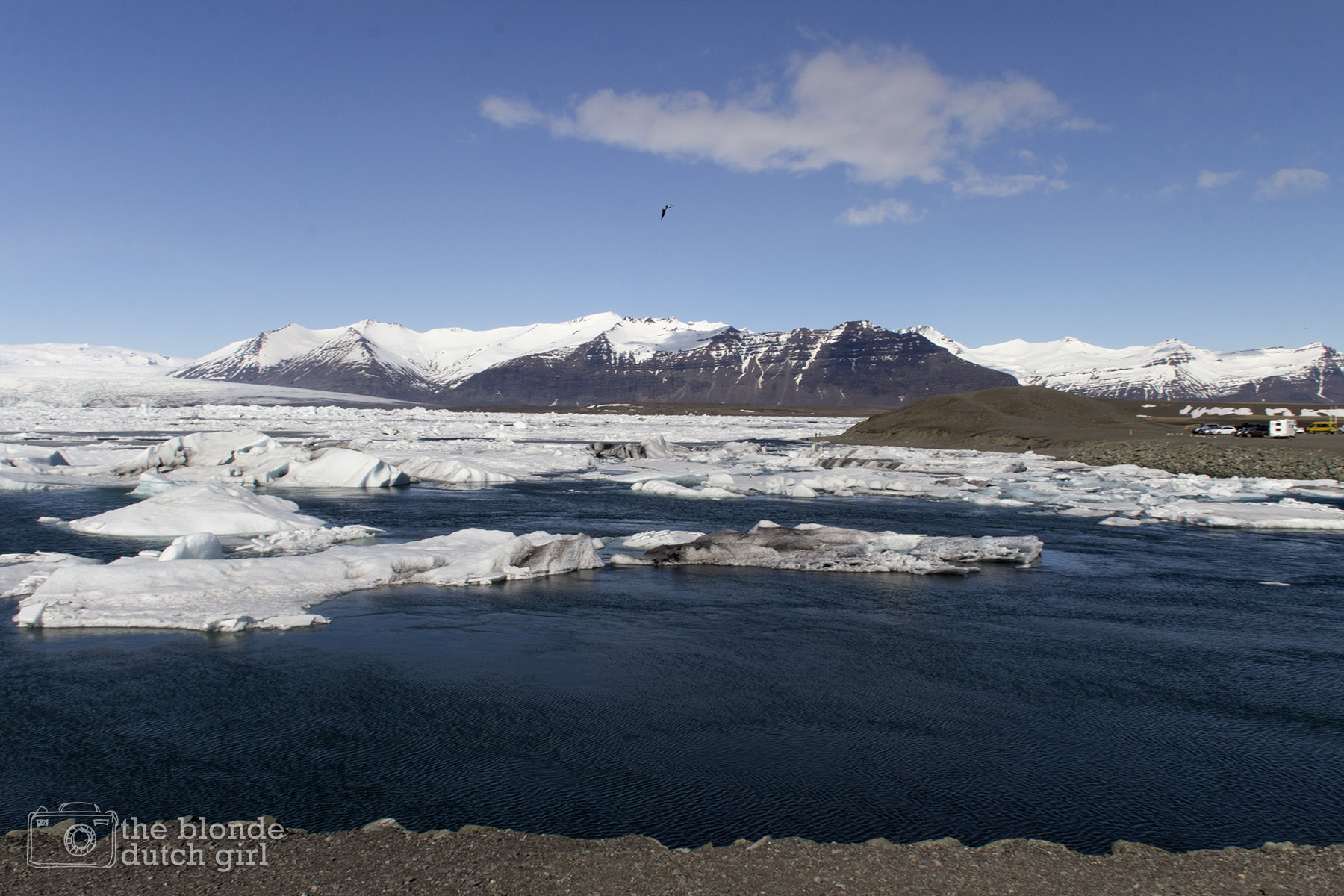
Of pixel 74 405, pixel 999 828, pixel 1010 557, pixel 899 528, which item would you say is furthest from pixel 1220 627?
pixel 74 405

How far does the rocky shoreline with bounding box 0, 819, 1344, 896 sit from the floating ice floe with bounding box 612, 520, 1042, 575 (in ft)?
30.9

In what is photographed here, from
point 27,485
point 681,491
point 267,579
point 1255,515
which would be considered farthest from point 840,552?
point 27,485

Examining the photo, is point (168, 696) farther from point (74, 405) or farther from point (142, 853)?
point (74, 405)

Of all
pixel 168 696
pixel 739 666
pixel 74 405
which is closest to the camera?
pixel 168 696

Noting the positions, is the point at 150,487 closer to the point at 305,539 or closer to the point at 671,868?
the point at 305,539

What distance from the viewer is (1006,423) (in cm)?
5906

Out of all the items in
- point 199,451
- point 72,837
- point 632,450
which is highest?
point 199,451

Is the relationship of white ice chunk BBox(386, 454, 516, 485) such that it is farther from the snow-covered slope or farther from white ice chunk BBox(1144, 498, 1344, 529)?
the snow-covered slope

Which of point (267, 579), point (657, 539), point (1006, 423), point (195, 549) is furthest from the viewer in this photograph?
point (1006, 423)

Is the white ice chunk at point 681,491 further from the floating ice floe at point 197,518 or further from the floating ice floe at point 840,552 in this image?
the floating ice floe at point 197,518

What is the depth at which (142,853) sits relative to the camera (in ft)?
15.3

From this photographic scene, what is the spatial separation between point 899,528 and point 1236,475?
23.7 metres

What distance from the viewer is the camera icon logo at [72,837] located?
4498 millimetres

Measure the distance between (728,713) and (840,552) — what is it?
783cm
